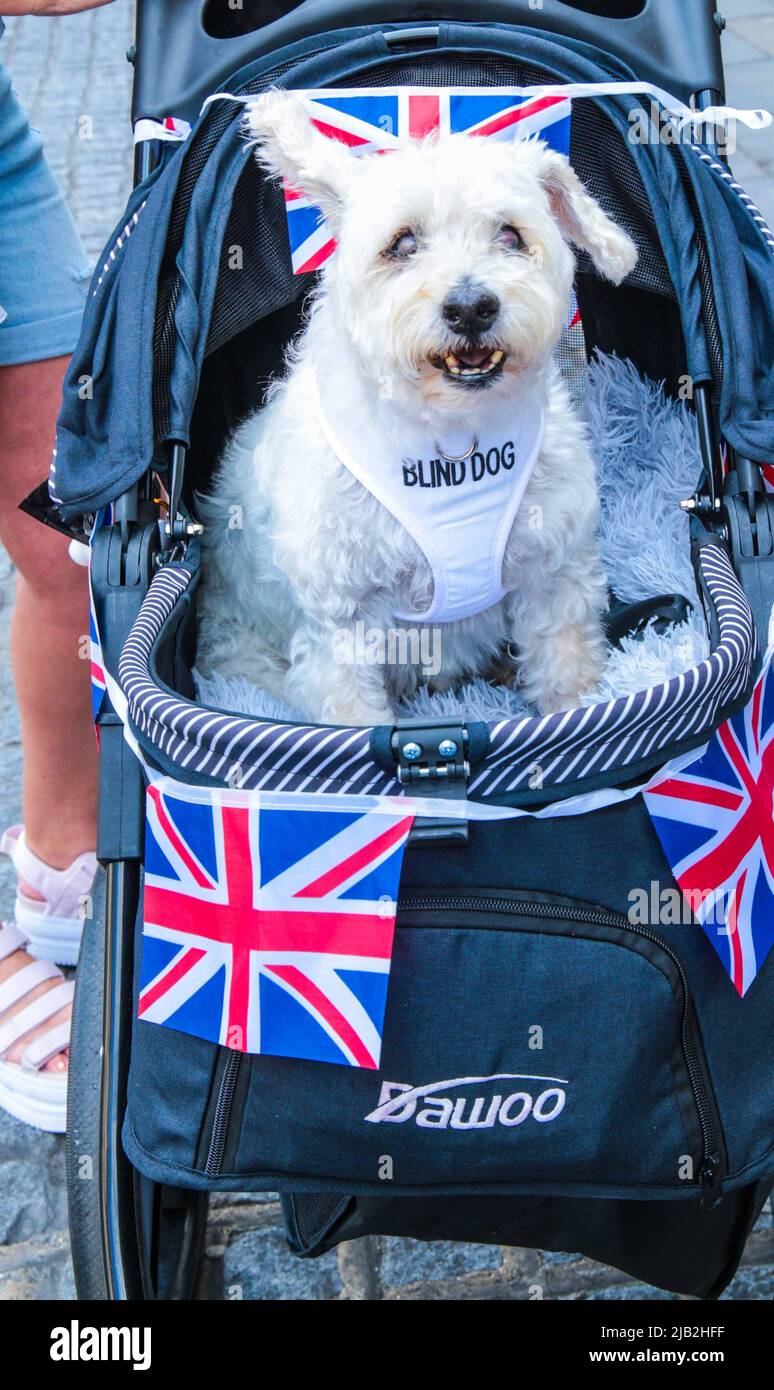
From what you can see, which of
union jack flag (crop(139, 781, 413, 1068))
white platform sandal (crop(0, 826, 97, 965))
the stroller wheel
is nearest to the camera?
union jack flag (crop(139, 781, 413, 1068))

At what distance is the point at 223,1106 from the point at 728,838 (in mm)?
652

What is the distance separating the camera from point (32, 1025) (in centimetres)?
254

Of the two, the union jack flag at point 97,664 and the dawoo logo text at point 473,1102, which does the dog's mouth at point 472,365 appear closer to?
the union jack flag at point 97,664

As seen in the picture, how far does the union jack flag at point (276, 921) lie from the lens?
1380mm

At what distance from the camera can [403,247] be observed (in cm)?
187

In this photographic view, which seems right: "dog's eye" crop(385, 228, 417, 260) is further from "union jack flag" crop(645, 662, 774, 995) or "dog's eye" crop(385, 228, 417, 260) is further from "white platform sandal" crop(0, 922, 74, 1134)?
"white platform sandal" crop(0, 922, 74, 1134)

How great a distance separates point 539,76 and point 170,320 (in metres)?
0.74

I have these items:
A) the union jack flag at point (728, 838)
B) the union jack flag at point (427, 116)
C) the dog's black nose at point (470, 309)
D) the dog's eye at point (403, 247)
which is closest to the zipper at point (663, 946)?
the union jack flag at point (728, 838)

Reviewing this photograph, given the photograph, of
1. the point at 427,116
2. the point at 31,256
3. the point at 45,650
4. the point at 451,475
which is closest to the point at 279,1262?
the point at 45,650

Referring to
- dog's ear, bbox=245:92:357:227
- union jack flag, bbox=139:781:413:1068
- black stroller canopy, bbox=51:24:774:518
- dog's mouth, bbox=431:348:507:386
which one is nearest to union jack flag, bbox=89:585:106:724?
black stroller canopy, bbox=51:24:774:518

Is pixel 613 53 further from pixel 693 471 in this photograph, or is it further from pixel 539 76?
pixel 693 471

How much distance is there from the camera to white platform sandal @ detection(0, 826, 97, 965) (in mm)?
2629

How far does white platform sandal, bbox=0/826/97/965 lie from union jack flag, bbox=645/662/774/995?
1.50 meters

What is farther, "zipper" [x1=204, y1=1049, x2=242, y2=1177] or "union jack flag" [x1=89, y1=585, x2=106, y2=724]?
"union jack flag" [x1=89, y1=585, x2=106, y2=724]
